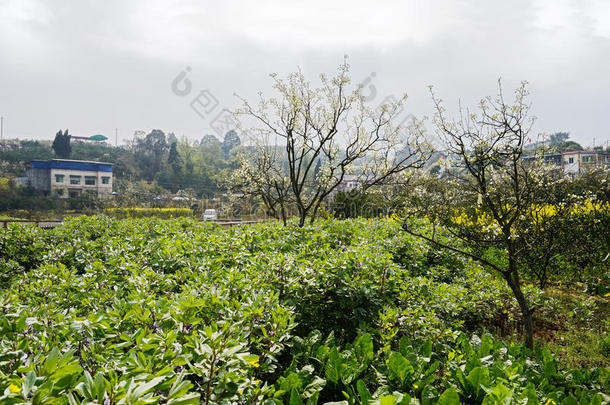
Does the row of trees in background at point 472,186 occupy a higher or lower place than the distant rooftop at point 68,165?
lower

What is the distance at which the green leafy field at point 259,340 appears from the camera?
126 centimetres

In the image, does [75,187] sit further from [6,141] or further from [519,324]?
[519,324]

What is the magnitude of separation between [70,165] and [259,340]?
54.9 m

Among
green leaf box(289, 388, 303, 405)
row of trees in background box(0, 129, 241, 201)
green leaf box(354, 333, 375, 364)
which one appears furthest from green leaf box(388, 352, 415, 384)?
row of trees in background box(0, 129, 241, 201)

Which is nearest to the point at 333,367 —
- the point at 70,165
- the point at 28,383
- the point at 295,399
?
the point at 295,399

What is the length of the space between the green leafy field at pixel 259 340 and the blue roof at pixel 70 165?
50340mm

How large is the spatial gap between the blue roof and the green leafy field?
50.3 m

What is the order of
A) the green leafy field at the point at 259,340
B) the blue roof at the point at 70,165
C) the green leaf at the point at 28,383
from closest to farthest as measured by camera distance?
1. the green leaf at the point at 28,383
2. the green leafy field at the point at 259,340
3. the blue roof at the point at 70,165

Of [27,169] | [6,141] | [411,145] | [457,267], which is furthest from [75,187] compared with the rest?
[457,267]

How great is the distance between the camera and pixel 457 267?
555 centimetres

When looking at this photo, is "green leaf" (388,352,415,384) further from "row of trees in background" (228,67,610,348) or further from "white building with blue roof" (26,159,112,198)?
"white building with blue roof" (26,159,112,198)

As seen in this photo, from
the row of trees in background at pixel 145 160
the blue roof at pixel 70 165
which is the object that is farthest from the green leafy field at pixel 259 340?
the blue roof at pixel 70 165

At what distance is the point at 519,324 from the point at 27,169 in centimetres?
5770

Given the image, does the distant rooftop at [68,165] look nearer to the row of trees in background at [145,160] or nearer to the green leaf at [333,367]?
the row of trees in background at [145,160]
